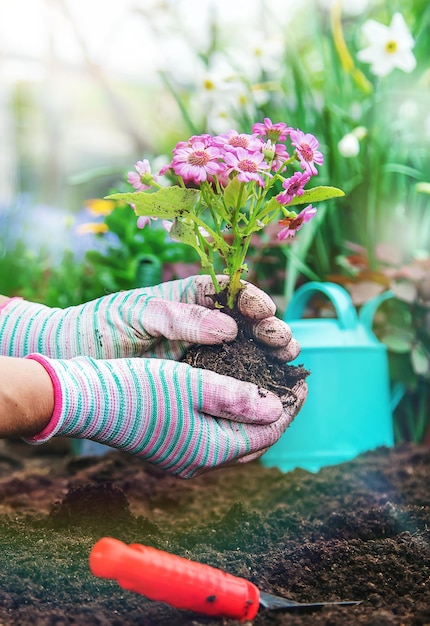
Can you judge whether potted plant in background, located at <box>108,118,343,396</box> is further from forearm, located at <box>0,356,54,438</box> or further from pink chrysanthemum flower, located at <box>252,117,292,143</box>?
forearm, located at <box>0,356,54,438</box>

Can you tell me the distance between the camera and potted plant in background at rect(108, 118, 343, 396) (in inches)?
34.3

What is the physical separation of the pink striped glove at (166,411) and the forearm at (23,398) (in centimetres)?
2

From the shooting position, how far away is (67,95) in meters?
4.60

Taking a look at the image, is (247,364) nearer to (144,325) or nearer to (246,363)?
(246,363)

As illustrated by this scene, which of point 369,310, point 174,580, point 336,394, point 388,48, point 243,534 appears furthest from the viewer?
point 388,48

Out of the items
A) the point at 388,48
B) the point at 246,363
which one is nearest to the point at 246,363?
the point at 246,363

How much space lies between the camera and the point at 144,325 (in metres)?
0.94

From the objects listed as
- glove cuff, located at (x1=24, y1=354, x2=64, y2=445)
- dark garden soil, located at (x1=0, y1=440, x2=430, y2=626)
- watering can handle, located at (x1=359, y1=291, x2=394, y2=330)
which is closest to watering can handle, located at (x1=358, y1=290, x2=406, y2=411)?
watering can handle, located at (x1=359, y1=291, x2=394, y2=330)

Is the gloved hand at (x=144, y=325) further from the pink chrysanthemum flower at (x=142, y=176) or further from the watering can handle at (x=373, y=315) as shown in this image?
the watering can handle at (x=373, y=315)

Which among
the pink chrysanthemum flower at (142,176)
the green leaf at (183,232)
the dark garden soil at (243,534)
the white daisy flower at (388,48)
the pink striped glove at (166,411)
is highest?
the white daisy flower at (388,48)

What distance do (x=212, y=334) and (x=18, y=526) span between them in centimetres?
45

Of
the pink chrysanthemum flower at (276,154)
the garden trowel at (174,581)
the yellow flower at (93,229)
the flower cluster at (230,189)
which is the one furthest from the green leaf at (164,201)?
the yellow flower at (93,229)

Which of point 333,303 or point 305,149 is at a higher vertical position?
point 305,149

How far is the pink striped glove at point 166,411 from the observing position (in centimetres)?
82
